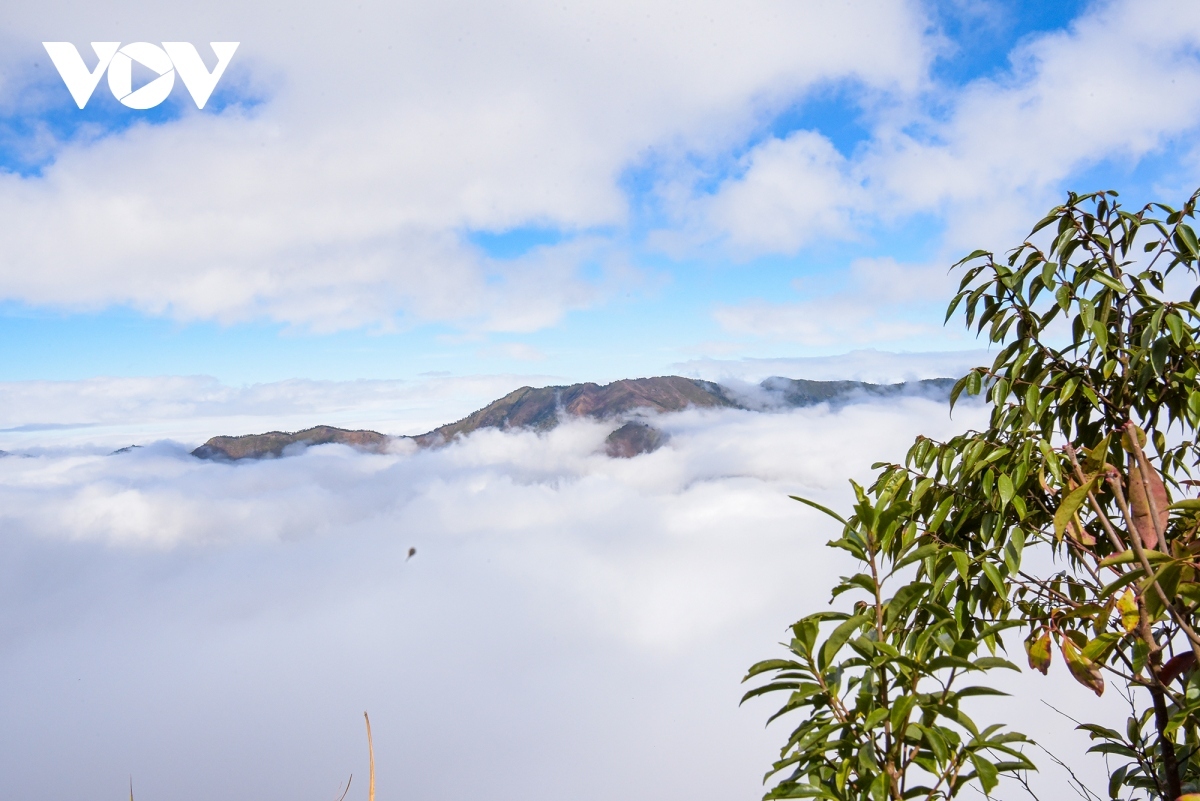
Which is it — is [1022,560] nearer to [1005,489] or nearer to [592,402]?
[1005,489]

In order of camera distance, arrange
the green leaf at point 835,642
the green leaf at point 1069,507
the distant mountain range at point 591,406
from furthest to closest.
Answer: the distant mountain range at point 591,406 < the green leaf at point 1069,507 < the green leaf at point 835,642

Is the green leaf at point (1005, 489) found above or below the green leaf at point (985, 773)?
above

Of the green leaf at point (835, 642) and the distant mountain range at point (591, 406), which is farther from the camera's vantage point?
the distant mountain range at point (591, 406)

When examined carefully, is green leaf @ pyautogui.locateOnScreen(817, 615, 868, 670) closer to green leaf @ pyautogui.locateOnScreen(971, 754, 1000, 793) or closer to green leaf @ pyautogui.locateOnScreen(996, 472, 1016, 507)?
green leaf @ pyautogui.locateOnScreen(971, 754, 1000, 793)

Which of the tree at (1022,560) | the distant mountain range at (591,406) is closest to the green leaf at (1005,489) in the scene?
the tree at (1022,560)

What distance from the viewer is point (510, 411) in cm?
16812

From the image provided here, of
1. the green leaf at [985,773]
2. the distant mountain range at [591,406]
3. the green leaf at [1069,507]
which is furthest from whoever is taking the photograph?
the distant mountain range at [591,406]

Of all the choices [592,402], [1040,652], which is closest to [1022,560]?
[1040,652]

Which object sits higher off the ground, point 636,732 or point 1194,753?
point 1194,753

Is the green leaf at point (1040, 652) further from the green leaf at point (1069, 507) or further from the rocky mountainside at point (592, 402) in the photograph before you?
the rocky mountainside at point (592, 402)

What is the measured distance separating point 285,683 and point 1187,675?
22982cm

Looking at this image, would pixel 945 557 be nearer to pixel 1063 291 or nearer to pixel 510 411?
pixel 1063 291

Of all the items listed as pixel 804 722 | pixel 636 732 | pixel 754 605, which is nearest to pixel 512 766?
pixel 636 732

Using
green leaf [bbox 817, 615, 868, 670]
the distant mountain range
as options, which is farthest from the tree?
the distant mountain range
